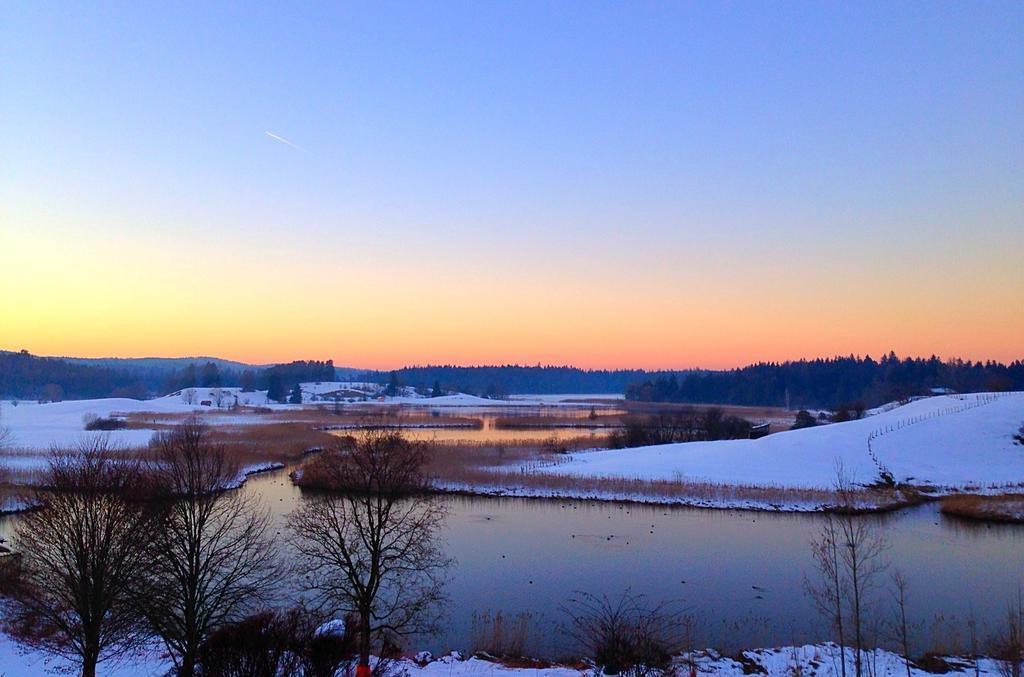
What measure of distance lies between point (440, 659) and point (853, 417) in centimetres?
5861

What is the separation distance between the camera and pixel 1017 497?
1109 inches

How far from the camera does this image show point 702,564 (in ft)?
62.2

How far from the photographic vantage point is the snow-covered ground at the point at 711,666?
11.1m

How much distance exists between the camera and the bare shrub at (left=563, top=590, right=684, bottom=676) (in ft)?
28.5

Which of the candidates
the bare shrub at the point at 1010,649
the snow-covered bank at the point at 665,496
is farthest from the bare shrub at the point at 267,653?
the snow-covered bank at the point at 665,496

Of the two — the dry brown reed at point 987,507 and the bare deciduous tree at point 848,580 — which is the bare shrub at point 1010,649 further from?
the dry brown reed at point 987,507

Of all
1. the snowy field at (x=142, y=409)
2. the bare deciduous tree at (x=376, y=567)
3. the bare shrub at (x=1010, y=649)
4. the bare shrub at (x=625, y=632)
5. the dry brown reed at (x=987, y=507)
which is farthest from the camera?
the snowy field at (x=142, y=409)

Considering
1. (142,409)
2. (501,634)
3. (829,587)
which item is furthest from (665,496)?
(142,409)

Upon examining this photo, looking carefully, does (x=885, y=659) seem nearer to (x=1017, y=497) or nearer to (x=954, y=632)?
(x=954, y=632)

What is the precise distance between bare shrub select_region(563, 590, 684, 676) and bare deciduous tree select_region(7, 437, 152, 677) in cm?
729

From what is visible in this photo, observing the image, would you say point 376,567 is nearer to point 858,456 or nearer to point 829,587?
point 829,587

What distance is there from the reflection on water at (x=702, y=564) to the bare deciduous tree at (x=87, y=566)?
5.39 m

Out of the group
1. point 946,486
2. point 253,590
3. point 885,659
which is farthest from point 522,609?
point 946,486

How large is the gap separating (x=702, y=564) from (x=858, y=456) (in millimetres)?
21760
